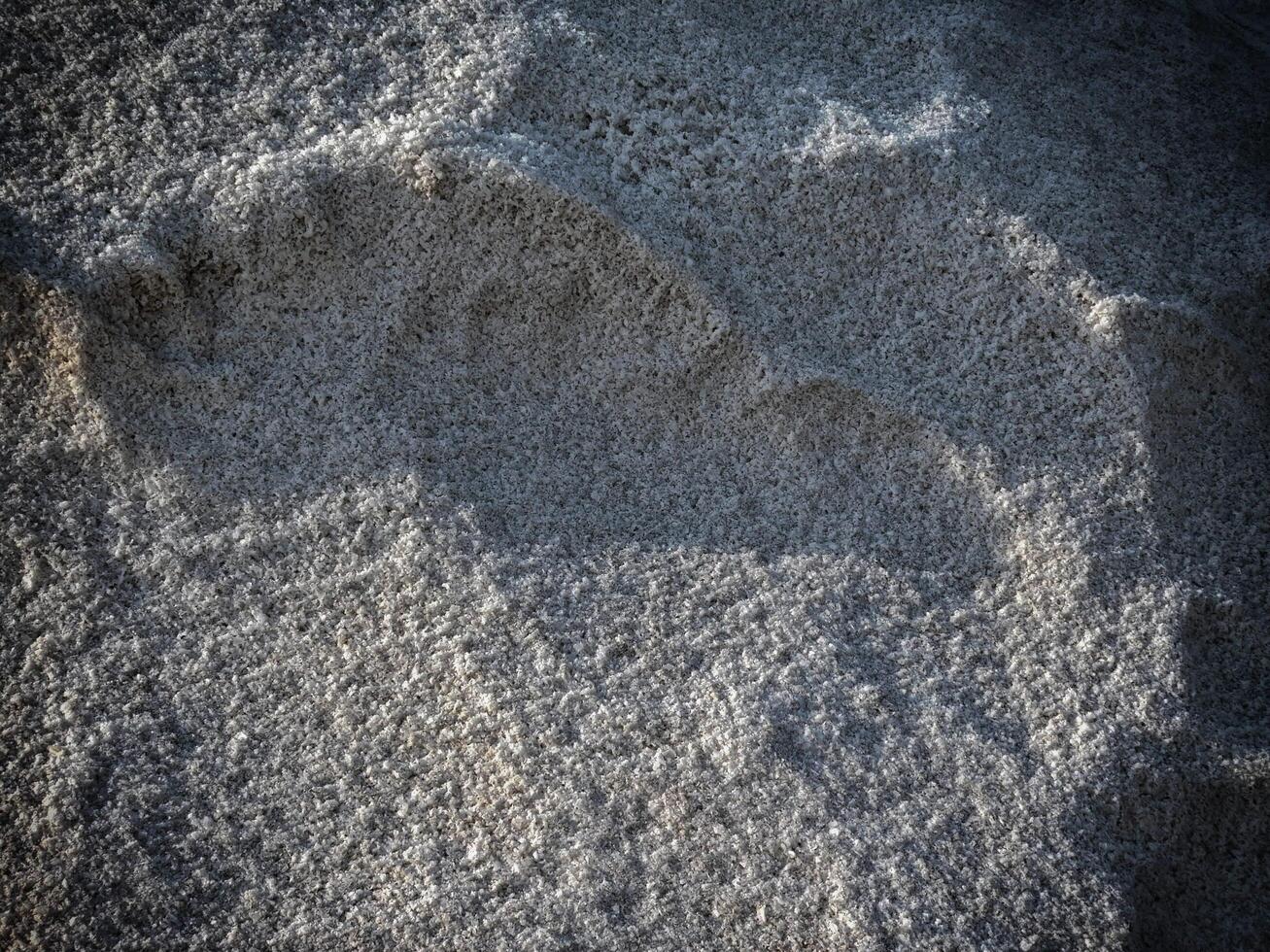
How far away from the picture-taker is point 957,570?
4.02ft

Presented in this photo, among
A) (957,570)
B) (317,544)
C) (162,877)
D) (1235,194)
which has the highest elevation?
(1235,194)

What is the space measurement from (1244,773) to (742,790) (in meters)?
0.56

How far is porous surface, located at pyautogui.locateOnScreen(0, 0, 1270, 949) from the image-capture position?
106 cm

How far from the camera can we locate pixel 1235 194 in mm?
1474

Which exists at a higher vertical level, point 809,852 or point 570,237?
point 570,237

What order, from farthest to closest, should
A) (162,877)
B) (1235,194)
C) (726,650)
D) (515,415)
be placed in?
(1235,194) < (515,415) < (726,650) < (162,877)

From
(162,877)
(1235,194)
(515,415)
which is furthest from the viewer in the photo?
(1235,194)

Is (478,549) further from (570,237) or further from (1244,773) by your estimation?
(1244,773)

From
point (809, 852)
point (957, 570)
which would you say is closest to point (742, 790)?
point (809, 852)

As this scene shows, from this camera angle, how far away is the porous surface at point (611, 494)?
3.47 ft

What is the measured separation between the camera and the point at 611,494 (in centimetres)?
125

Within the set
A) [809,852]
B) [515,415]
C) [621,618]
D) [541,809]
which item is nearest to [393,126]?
[515,415]

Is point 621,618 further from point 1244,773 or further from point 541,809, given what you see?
point 1244,773

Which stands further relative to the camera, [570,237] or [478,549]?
[570,237]
